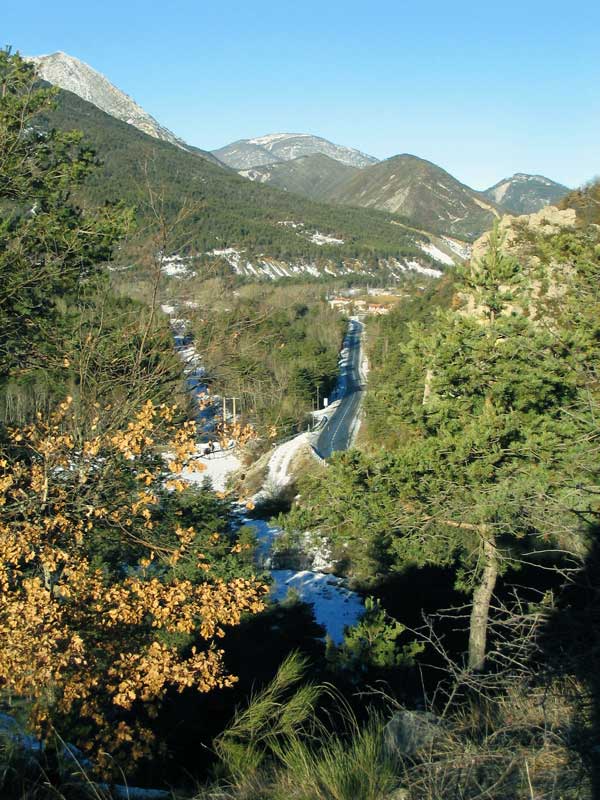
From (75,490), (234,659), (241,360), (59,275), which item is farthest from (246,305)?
(234,659)

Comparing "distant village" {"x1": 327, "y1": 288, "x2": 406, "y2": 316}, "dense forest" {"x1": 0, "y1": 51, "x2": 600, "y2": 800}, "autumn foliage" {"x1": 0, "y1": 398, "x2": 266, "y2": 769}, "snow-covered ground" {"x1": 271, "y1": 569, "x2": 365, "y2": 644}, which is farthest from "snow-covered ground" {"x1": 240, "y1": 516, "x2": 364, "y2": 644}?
"distant village" {"x1": 327, "y1": 288, "x2": 406, "y2": 316}

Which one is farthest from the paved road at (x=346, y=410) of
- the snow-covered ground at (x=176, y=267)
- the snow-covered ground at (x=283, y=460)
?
the snow-covered ground at (x=176, y=267)

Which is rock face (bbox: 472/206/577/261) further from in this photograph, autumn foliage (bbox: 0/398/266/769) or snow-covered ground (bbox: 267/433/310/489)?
autumn foliage (bbox: 0/398/266/769)

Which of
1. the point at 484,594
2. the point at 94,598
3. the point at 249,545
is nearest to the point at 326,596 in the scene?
the point at 484,594

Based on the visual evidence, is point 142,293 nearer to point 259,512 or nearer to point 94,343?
point 94,343

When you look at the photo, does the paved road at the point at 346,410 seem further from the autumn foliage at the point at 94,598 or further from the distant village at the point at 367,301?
the distant village at the point at 367,301

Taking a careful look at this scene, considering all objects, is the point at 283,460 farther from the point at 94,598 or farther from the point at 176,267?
the point at 94,598
